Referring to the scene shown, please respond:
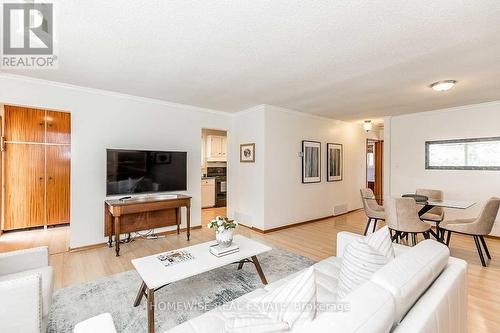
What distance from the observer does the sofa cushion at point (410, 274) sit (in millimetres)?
1027

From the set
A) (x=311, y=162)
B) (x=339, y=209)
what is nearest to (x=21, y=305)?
(x=311, y=162)

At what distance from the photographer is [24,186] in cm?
447

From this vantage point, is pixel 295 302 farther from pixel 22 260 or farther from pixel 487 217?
pixel 487 217

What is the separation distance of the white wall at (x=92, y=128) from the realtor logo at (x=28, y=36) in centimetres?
50

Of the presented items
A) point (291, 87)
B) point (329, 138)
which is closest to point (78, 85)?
point (291, 87)

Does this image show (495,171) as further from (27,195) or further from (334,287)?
(27,195)

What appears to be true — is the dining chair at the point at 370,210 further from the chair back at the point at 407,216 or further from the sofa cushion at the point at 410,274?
the sofa cushion at the point at 410,274

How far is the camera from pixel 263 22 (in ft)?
6.11

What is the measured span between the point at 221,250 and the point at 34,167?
4492 millimetres

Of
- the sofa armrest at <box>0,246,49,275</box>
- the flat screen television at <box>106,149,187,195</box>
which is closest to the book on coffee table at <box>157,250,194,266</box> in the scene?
the sofa armrest at <box>0,246,49,275</box>

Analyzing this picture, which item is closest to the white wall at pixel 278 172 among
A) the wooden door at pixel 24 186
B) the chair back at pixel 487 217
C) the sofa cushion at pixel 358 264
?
the chair back at pixel 487 217

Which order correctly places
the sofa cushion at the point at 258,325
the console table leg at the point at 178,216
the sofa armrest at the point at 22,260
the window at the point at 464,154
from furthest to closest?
the console table leg at the point at 178,216 → the window at the point at 464,154 → the sofa armrest at the point at 22,260 → the sofa cushion at the point at 258,325

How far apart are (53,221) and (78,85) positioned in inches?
119

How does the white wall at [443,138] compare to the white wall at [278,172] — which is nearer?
the white wall at [443,138]
